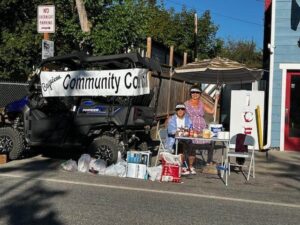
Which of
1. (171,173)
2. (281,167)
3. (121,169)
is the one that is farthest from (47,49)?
(281,167)

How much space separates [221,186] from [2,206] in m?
3.85

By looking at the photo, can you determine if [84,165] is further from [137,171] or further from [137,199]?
[137,199]

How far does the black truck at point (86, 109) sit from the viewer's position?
10523 mm

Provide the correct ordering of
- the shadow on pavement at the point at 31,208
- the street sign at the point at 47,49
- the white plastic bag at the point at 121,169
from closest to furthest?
1. the shadow on pavement at the point at 31,208
2. the white plastic bag at the point at 121,169
3. the street sign at the point at 47,49

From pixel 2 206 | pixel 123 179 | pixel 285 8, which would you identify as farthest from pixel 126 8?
pixel 2 206

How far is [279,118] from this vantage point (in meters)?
14.7

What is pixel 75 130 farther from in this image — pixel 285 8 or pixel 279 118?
pixel 285 8

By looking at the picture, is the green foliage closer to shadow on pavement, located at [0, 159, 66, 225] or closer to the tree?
the tree

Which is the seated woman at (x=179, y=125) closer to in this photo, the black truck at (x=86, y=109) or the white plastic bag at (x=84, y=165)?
the black truck at (x=86, y=109)

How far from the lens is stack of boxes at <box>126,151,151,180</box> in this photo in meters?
9.73

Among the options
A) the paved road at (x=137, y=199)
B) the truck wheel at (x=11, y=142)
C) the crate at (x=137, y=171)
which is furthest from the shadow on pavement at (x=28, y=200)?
the crate at (x=137, y=171)

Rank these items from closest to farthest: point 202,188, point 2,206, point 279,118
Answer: point 2,206 → point 202,188 → point 279,118

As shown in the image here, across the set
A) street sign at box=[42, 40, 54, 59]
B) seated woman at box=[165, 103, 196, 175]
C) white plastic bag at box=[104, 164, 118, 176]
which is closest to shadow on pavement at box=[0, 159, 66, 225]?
white plastic bag at box=[104, 164, 118, 176]

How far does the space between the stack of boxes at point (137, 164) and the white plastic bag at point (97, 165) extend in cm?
46
